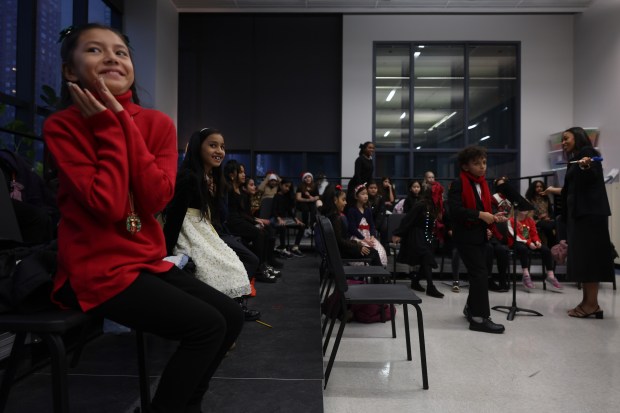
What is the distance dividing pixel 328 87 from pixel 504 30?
364 centimetres

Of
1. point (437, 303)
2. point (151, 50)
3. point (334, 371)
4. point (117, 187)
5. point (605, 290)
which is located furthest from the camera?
point (151, 50)

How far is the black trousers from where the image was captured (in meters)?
3.19

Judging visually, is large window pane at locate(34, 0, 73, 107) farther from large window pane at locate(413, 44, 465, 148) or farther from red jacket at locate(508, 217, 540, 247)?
large window pane at locate(413, 44, 465, 148)

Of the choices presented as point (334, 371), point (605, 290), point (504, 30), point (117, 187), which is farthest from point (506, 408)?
point (504, 30)

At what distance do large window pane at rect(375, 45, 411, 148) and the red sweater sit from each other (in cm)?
780

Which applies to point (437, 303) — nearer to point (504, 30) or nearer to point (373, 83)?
point (373, 83)

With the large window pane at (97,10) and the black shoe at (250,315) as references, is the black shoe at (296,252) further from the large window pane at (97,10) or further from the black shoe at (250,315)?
the large window pane at (97,10)

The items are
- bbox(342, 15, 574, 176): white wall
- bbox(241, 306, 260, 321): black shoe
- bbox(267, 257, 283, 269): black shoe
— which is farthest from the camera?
bbox(342, 15, 574, 176): white wall

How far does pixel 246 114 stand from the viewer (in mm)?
8586

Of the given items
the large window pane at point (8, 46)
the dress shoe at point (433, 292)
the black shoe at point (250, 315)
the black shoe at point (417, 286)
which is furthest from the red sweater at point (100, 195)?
the large window pane at point (8, 46)

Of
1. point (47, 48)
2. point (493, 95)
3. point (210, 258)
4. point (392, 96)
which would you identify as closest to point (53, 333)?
point (210, 258)

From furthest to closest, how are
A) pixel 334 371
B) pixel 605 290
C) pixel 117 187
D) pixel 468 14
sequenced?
pixel 468 14 < pixel 605 290 < pixel 334 371 < pixel 117 187

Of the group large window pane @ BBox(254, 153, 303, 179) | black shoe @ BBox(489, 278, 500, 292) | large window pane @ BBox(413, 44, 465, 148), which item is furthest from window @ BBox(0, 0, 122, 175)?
large window pane @ BBox(413, 44, 465, 148)

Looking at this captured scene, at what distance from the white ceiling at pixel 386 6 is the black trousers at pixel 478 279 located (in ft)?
20.9
